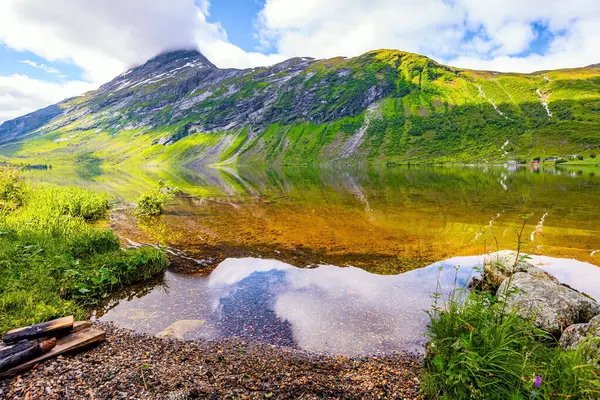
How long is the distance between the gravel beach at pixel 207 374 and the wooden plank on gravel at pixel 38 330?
3.12 ft

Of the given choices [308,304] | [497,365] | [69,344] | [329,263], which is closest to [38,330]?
[69,344]

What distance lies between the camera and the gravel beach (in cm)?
614

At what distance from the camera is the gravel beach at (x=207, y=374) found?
6145 mm

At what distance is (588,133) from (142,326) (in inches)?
8119

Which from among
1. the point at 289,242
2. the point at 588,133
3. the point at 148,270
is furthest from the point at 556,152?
the point at 148,270

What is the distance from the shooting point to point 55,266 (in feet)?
41.1

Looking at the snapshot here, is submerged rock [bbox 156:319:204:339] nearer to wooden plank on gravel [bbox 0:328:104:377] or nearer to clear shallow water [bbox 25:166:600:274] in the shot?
wooden plank on gravel [bbox 0:328:104:377]

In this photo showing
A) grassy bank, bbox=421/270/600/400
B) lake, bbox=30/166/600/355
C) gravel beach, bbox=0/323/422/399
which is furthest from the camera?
lake, bbox=30/166/600/355

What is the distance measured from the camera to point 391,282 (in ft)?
46.3

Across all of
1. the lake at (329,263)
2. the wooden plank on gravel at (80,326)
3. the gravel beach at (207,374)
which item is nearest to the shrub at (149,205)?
the lake at (329,263)

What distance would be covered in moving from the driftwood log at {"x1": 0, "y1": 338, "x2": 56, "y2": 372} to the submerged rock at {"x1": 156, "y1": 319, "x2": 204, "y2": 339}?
9.87ft

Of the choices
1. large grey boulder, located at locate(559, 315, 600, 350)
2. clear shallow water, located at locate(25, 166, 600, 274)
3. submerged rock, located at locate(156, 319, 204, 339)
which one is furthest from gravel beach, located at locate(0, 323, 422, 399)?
clear shallow water, located at locate(25, 166, 600, 274)

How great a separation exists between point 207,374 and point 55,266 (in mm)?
9574

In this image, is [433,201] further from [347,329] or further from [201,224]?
[347,329]
